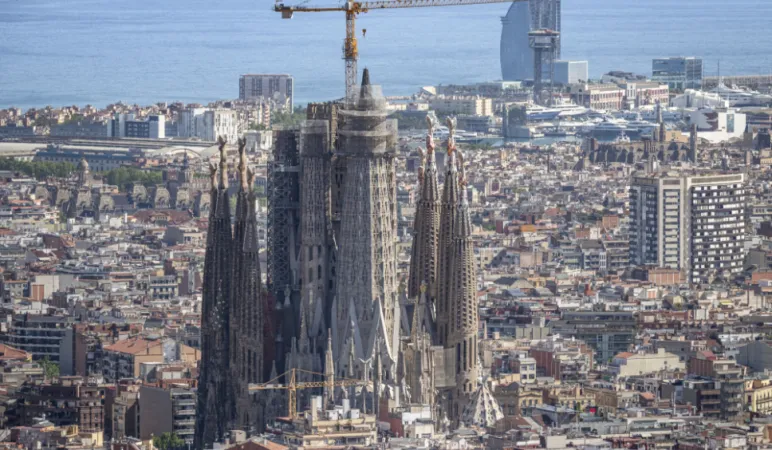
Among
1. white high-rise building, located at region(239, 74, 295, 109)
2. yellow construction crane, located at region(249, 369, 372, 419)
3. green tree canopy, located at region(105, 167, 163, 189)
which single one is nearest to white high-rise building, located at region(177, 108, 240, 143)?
white high-rise building, located at region(239, 74, 295, 109)

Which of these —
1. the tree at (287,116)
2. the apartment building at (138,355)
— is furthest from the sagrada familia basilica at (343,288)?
the tree at (287,116)

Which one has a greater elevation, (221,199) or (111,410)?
(221,199)

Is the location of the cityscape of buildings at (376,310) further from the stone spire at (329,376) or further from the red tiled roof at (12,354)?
the red tiled roof at (12,354)

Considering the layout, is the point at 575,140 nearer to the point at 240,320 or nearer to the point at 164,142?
the point at 164,142

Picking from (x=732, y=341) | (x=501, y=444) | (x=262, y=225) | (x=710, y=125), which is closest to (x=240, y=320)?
(x=501, y=444)

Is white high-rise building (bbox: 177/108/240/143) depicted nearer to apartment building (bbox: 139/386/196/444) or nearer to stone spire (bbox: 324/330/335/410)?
apartment building (bbox: 139/386/196/444)

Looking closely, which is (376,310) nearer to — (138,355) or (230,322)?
(230,322)

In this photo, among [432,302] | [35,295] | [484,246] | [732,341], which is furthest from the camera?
[484,246]

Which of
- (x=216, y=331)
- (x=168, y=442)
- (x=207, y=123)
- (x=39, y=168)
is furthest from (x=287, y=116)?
(x=216, y=331)
